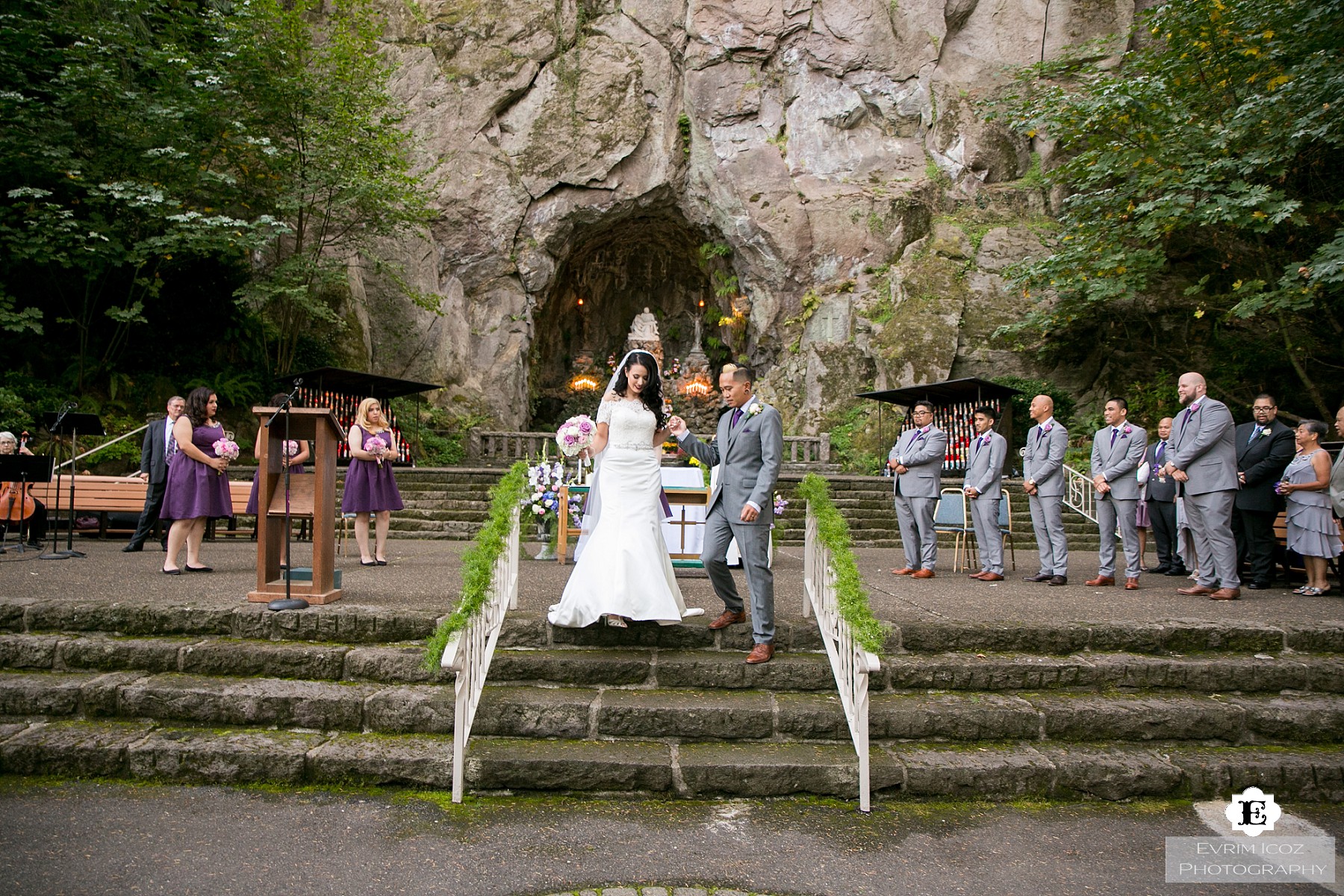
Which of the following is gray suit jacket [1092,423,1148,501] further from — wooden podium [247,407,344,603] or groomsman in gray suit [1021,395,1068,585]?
wooden podium [247,407,344,603]

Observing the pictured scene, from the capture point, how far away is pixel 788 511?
14.1 m

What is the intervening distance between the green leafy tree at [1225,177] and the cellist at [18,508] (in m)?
17.3

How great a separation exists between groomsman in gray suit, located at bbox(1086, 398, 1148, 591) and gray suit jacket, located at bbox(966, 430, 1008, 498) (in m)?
0.88

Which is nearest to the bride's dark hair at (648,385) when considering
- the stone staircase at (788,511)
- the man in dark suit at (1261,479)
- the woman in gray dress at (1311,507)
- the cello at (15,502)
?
the man in dark suit at (1261,479)

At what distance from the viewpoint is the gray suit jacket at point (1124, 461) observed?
7.49m

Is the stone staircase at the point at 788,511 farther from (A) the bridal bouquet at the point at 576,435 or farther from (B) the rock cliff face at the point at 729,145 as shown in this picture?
(B) the rock cliff face at the point at 729,145

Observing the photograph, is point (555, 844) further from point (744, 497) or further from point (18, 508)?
point (18, 508)

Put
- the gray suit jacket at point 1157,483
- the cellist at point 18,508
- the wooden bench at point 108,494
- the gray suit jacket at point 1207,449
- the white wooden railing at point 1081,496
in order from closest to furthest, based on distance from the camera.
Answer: the gray suit jacket at point 1207,449
the gray suit jacket at point 1157,483
the cellist at point 18,508
the wooden bench at point 108,494
the white wooden railing at point 1081,496

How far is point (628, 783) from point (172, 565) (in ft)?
17.6

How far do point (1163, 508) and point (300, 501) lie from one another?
911 centimetres

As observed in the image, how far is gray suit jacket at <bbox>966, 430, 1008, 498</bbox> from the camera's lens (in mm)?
7852

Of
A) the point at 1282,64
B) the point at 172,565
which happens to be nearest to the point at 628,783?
the point at 172,565

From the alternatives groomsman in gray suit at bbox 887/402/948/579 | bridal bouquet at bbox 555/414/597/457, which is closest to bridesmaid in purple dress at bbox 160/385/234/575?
bridal bouquet at bbox 555/414/597/457

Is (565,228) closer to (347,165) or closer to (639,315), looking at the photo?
(639,315)
